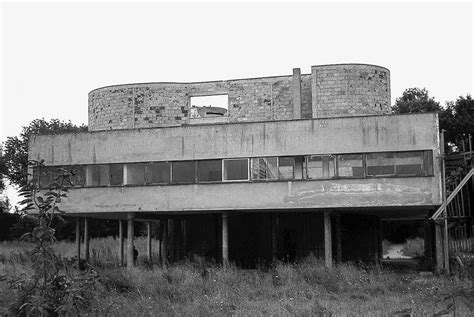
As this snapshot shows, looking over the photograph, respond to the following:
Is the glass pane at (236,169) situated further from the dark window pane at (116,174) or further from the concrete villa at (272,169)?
the dark window pane at (116,174)

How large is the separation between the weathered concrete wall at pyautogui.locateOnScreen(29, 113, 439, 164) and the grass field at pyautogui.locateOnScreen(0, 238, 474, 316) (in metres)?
4.98

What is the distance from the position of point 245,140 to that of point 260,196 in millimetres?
2461

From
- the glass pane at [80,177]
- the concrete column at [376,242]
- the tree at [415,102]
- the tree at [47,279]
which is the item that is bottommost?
the concrete column at [376,242]

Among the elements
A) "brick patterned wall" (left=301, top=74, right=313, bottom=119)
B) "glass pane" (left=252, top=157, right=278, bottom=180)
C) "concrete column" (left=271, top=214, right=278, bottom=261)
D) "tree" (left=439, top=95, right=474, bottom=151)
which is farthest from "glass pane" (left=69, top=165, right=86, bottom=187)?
"tree" (left=439, top=95, right=474, bottom=151)

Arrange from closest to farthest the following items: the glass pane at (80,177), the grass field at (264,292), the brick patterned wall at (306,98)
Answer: the grass field at (264,292), the glass pane at (80,177), the brick patterned wall at (306,98)

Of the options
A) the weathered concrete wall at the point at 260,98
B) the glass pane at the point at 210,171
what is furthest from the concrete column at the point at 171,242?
the glass pane at the point at 210,171

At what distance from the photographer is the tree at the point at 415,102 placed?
5801cm

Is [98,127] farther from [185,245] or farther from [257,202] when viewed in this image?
[257,202]

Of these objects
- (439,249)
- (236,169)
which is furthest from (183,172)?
(439,249)

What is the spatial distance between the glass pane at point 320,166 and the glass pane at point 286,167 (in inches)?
25.7

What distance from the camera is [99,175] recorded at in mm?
28719

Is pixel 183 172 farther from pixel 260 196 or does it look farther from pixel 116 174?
pixel 260 196

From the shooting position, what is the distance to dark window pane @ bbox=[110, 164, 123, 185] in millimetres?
28297

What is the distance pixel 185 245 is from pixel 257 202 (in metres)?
8.50
